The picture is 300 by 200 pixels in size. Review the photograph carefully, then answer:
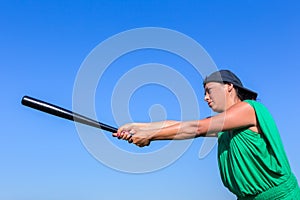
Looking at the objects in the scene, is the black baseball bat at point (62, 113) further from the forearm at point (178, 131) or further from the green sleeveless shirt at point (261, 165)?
the green sleeveless shirt at point (261, 165)

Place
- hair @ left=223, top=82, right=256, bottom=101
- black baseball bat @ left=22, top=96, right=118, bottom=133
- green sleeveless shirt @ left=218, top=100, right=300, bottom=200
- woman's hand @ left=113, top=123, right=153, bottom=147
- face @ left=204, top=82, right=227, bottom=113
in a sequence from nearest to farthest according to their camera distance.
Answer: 1. green sleeveless shirt @ left=218, top=100, right=300, bottom=200
2. woman's hand @ left=113, top=123, right=153, bottom=147
3. face @ left=204, top=82, right=227, bottom=113
4. hair @ left=223, top=82, right=256, bottom=101
5. black baseball bat @ left=22, top=96, right=118, bottom=133

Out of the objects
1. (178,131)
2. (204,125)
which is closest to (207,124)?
(204,125)

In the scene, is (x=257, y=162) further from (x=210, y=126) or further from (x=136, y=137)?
(x=136, y=137)

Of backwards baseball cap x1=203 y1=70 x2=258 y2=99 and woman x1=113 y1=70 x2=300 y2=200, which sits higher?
backwards baseball cap x1=203 y1=70 x2=258 y2=99

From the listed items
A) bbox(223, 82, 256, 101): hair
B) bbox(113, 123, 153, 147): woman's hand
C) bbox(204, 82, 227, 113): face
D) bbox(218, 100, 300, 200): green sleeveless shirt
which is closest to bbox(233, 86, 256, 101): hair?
bbox(223, 82, 256, 101): hair

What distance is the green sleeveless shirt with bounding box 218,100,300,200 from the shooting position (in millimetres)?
4988

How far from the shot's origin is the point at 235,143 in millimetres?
5141

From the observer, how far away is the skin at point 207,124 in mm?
5047

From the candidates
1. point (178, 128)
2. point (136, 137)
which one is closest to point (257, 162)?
point (178, 128)

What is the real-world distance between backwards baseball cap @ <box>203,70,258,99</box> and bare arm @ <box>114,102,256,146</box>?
1.54 ft

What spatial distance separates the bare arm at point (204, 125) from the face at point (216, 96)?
0.31 m

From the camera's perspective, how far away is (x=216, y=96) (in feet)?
17.8

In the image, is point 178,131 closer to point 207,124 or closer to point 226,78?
point 207,124

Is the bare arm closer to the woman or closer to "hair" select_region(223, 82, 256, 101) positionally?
the woman
